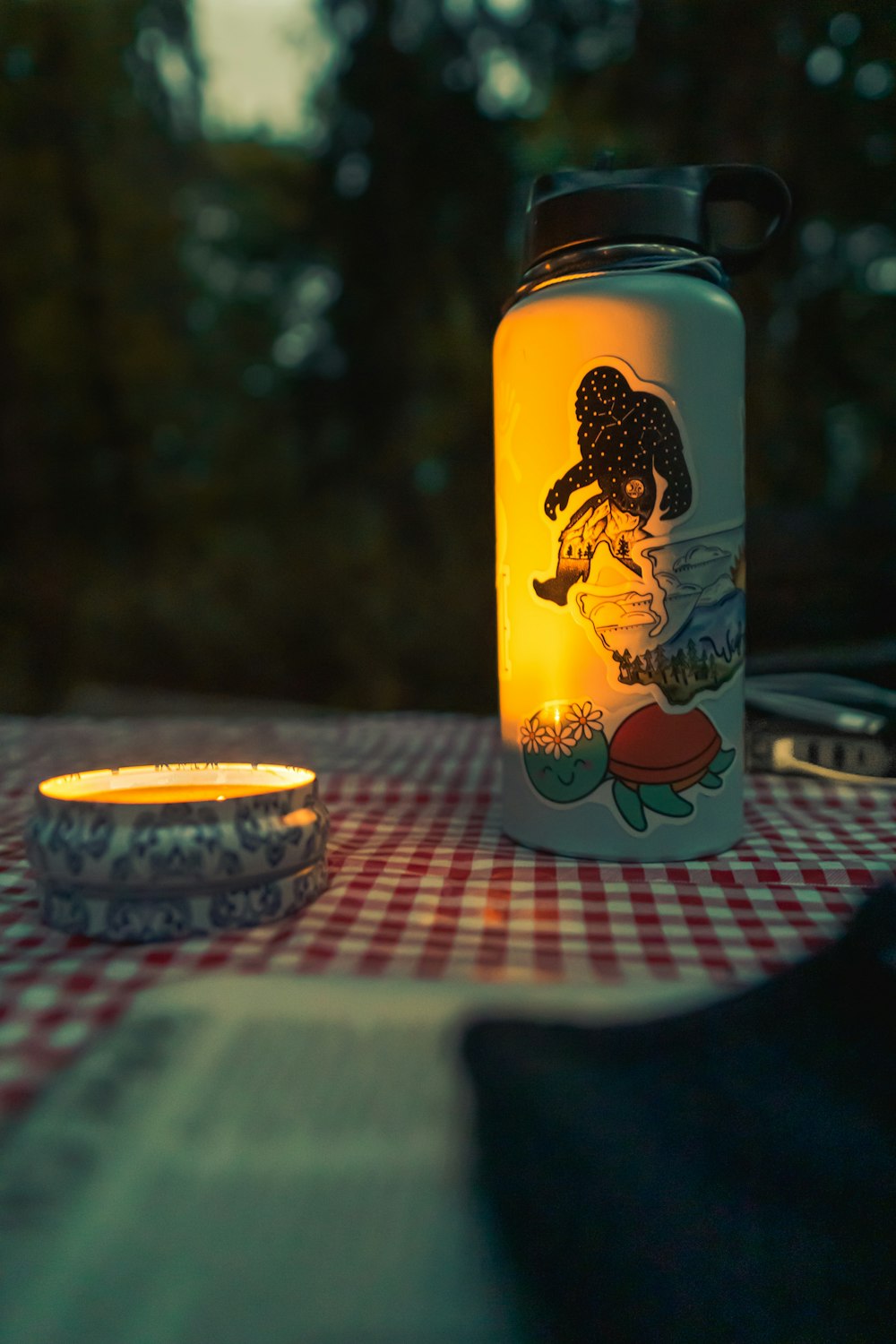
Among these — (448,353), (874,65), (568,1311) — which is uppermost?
(874,65)

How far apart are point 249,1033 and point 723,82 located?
158 cm

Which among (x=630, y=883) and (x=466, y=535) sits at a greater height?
(x=466, y=535)

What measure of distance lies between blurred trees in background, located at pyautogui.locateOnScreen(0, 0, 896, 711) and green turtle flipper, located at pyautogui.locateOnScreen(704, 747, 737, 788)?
1373 millimetres

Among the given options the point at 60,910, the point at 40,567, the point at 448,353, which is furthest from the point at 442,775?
the point at 40,567

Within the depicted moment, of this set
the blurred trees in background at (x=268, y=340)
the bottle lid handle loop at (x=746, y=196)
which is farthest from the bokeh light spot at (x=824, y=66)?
the bottle lid handle loop at (x=746, y=196)

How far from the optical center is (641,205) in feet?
1.19

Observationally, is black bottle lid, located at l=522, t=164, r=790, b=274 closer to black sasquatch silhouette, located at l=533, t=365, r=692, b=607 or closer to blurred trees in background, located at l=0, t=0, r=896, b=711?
black sasquatch silhouette, located at l=533, t=365, r=692, b=607

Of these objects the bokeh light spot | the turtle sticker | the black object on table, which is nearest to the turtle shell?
the turtle sticker

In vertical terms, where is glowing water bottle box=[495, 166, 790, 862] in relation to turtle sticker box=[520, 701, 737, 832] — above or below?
above

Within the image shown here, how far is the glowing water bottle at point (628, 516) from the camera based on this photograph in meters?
0.36

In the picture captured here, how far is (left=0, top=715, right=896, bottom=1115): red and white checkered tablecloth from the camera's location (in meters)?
0.26

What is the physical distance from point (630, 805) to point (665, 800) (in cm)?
1

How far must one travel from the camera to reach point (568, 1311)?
0.19 meters

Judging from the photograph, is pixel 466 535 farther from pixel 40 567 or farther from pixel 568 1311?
pixel 568 1311
